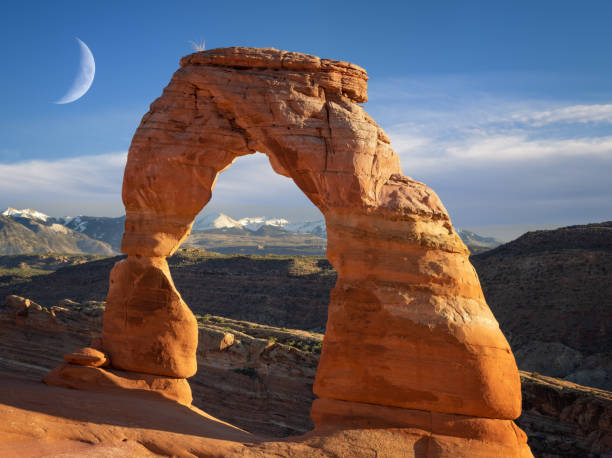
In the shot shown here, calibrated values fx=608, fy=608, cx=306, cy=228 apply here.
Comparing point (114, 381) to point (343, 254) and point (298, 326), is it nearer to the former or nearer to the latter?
point (343, 254)

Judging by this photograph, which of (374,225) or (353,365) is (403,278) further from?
(353,365)

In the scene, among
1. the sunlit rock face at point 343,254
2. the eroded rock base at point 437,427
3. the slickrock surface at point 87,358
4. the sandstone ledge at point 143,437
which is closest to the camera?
the sandstone ledge at point 143,437

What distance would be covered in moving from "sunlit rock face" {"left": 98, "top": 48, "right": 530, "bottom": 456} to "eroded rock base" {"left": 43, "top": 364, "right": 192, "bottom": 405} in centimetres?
26

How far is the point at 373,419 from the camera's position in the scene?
1155 cm

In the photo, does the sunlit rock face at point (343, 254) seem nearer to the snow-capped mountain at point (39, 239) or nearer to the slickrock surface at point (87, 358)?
the slickrock surface at point (87, 358)

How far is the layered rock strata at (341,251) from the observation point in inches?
457

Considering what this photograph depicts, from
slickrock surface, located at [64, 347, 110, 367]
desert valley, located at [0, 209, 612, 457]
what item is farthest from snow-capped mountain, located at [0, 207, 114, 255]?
slickrock surface, located at [64, 347, 110, 367]

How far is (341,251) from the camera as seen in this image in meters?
12.5

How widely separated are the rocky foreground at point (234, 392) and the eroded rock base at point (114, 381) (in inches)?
19.9

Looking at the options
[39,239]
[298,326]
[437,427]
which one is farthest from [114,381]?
[39,239]

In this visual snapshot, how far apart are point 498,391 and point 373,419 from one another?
246 cm

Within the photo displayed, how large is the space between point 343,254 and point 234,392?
11.3 m

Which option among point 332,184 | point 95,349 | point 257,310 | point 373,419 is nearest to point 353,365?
point 373,419

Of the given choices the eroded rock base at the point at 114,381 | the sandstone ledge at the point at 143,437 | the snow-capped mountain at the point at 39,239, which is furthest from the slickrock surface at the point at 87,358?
the snow-capped mountain at the point at 39,239
